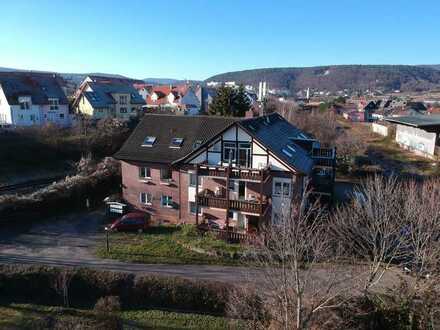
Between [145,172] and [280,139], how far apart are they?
1359cm

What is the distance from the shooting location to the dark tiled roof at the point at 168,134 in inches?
1310

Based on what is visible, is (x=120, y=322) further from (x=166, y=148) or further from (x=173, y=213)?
(x=166, y=148)

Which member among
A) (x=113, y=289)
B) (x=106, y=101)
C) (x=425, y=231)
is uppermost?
(x=106, y=101)

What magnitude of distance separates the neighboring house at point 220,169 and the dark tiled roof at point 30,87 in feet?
108

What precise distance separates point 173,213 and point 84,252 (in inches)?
355

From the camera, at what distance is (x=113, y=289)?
857 inches

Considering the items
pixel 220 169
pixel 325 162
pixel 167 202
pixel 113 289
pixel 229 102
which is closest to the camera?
pixel 113 289

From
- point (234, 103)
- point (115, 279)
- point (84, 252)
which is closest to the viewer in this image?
point (115, 279)

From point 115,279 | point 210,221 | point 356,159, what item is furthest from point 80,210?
point 356,159

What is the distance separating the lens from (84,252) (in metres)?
27.3

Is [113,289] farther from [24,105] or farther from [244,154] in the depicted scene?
[24,105]

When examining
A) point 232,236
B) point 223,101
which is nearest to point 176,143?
point 232,236

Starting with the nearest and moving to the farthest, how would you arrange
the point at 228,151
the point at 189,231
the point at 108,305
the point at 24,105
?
the point at 108,305 → the point at 228,151 → the point at 189,231 → the point at 24,105

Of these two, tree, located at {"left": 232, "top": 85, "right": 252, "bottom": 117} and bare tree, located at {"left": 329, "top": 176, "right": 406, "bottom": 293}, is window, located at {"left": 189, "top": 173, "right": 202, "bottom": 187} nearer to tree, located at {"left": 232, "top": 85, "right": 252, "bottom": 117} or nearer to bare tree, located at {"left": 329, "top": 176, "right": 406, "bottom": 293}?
bare tree, located at {"left": 329, "top": 176, "right": 406, "bottom": 293}
